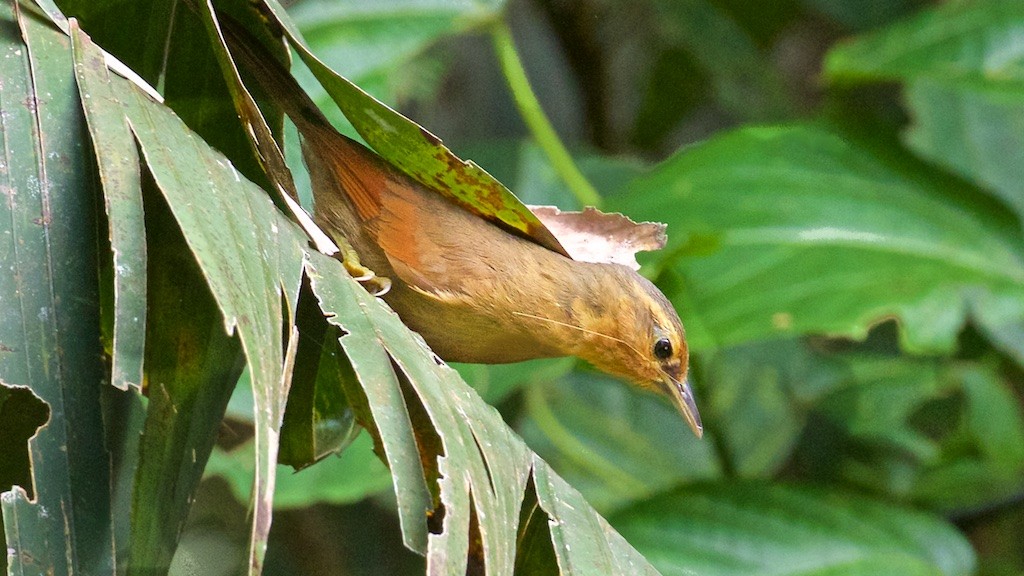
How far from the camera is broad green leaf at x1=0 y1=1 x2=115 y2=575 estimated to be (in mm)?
1001

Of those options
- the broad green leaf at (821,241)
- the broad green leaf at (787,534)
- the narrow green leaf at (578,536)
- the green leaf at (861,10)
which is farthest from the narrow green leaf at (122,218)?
the green leaf at (861,10)

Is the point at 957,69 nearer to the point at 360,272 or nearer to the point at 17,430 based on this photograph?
the point at 360,272

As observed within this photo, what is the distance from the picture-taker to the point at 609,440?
159 inches

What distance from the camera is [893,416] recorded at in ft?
13.1

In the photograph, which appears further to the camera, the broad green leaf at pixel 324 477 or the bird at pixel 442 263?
the broad green leaf at pixel 324 477

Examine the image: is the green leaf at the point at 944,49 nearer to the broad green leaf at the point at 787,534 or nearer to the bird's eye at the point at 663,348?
the broad green leaf at the point at 787,534

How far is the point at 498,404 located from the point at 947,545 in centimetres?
135

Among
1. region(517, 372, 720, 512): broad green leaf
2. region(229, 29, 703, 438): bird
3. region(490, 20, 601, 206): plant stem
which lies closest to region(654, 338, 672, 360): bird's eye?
region(229, 29, 703, 438): bird

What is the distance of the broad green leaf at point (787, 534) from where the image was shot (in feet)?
9.25

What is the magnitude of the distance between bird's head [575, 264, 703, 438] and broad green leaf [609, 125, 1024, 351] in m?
0.69

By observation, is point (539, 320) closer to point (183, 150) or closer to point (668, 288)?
point (183, 150)

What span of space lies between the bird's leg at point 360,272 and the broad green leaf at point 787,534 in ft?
4.49

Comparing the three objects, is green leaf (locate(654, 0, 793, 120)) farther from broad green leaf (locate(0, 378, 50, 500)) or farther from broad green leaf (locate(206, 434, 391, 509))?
broad green leaf (locate(0, 378, 50, 500))

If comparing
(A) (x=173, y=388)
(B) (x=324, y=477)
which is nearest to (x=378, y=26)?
(B) (x=324, y=477)
